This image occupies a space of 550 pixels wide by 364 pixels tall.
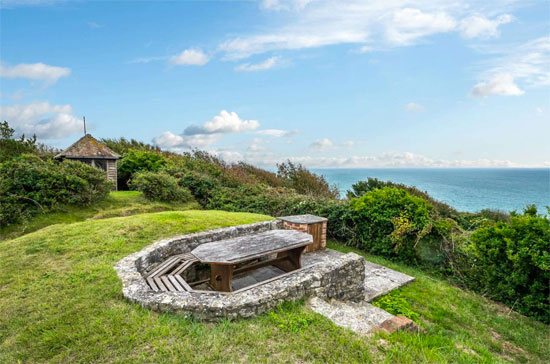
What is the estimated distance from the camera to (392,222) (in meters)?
7.38

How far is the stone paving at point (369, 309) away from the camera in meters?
3.29

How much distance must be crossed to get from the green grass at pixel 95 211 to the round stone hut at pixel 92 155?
10.3 feet

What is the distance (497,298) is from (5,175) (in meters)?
13.8

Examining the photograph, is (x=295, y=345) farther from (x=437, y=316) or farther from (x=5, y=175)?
(x=5, y=175)

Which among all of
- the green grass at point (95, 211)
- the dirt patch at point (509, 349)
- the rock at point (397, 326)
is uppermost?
the green grass at point (95, 211)

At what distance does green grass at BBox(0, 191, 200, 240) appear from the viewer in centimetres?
770

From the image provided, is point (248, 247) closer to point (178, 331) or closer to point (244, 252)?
point (244, 252)

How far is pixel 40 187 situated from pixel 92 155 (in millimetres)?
5183

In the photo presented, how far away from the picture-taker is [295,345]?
2709 mm

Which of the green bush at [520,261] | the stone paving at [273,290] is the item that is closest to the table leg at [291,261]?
the stone paving at [273,290]

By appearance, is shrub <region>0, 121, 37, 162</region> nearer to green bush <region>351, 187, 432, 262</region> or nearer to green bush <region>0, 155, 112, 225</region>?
green bush <region>0, 155, 112, 225</region>

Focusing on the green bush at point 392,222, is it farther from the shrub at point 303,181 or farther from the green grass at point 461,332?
the shrub at point 303,181

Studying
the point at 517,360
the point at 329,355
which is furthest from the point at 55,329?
the point at 517,360

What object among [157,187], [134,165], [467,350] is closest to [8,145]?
[134,165]
